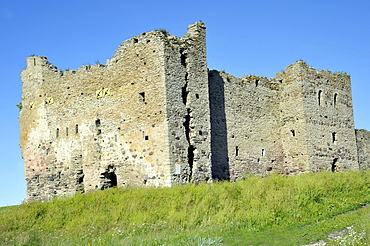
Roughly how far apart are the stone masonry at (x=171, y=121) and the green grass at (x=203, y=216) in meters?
1.82

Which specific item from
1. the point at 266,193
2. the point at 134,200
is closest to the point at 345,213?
the point at 266,193

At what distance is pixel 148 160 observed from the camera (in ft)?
60.6

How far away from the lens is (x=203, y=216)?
584 inches

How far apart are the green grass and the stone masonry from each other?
182cm

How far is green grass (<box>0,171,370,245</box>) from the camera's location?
12.6m

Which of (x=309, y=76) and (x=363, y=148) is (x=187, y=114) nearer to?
(x=309, y=76)

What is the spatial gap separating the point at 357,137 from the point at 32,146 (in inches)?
684

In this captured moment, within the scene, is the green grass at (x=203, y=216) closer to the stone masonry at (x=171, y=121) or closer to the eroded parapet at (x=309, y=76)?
the stone masonry at (x=171, y=121)

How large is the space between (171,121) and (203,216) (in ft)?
15.2

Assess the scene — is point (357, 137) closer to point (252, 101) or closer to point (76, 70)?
point (252, 101)

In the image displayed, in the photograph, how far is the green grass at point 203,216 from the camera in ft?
41.4

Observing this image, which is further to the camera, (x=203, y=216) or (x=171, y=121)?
(x=171, y=121)

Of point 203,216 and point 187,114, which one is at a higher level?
point 187,114

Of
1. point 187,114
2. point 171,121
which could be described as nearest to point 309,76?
point 187,114
